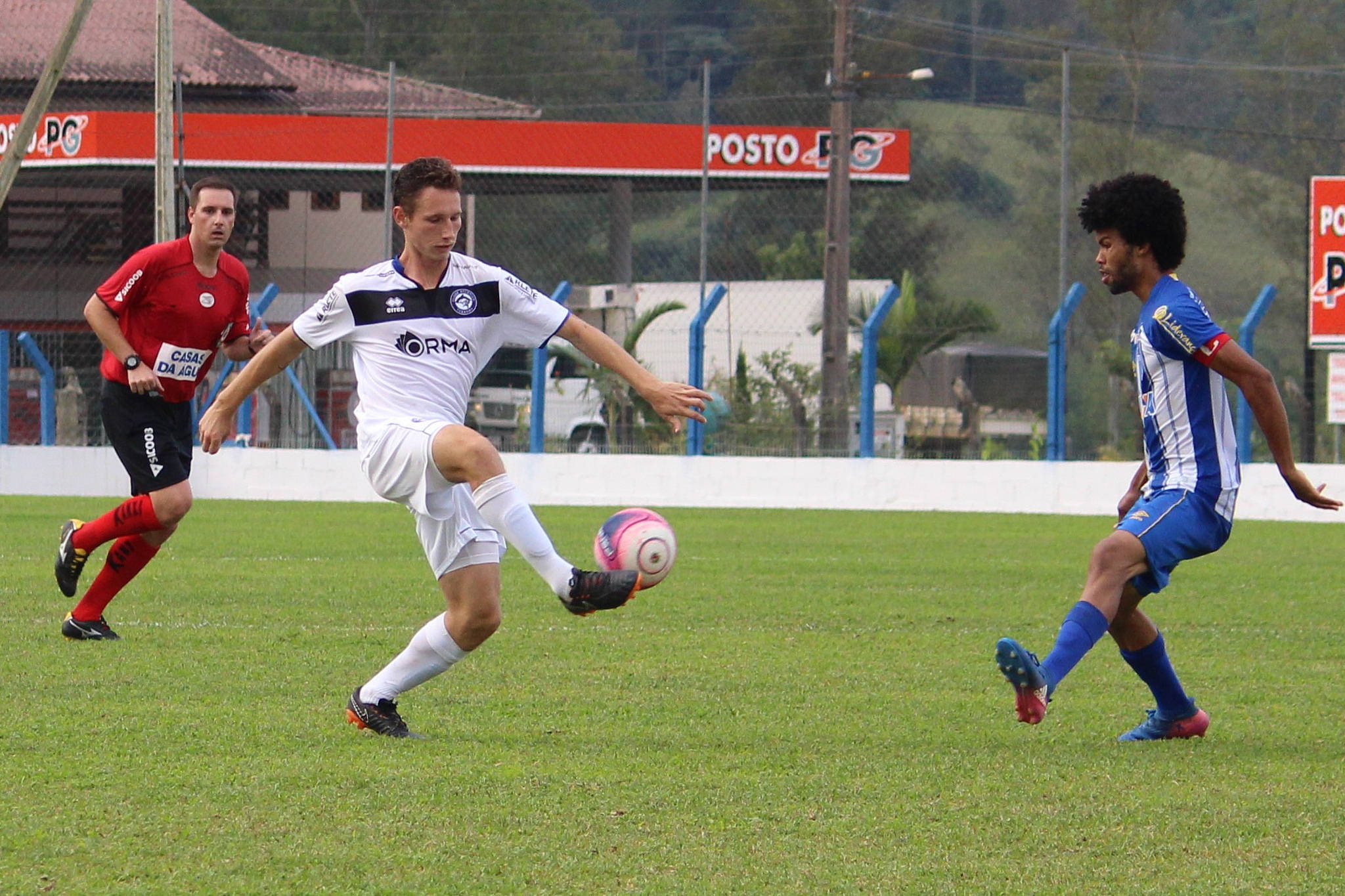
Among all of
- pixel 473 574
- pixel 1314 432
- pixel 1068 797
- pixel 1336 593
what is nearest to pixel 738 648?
pixel 473 574

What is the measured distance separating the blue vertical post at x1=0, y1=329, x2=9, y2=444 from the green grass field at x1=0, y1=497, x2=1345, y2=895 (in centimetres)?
1068

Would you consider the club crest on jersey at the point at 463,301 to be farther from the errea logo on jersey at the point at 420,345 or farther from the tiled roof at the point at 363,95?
the tiled roof at the point at 363,95

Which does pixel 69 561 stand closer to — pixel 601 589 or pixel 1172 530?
pixel 601 589

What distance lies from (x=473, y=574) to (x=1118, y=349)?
28.3 m

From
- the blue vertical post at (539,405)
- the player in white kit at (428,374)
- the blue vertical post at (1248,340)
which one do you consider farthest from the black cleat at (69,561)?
the blue vertical post at (1248,340)

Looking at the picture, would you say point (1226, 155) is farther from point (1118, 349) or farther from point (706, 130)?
point (706, 130)

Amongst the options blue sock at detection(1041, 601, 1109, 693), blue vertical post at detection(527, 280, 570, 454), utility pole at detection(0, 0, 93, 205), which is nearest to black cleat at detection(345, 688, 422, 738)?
blue sock at detection(1041, 601, 1109, 693)

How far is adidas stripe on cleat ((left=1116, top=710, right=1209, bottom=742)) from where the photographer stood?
5820 millimetres

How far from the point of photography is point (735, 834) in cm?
435

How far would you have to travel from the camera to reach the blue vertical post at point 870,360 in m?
18.1

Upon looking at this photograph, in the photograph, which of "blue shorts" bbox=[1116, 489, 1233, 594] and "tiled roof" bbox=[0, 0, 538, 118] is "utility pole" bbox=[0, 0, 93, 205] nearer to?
"blue shorts" bbox=[1116, 489, 1233, 594]

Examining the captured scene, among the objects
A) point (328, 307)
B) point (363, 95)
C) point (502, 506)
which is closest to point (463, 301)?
point (328, 307)

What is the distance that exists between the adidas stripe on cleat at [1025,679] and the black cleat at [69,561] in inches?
189

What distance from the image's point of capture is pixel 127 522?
7.92m
